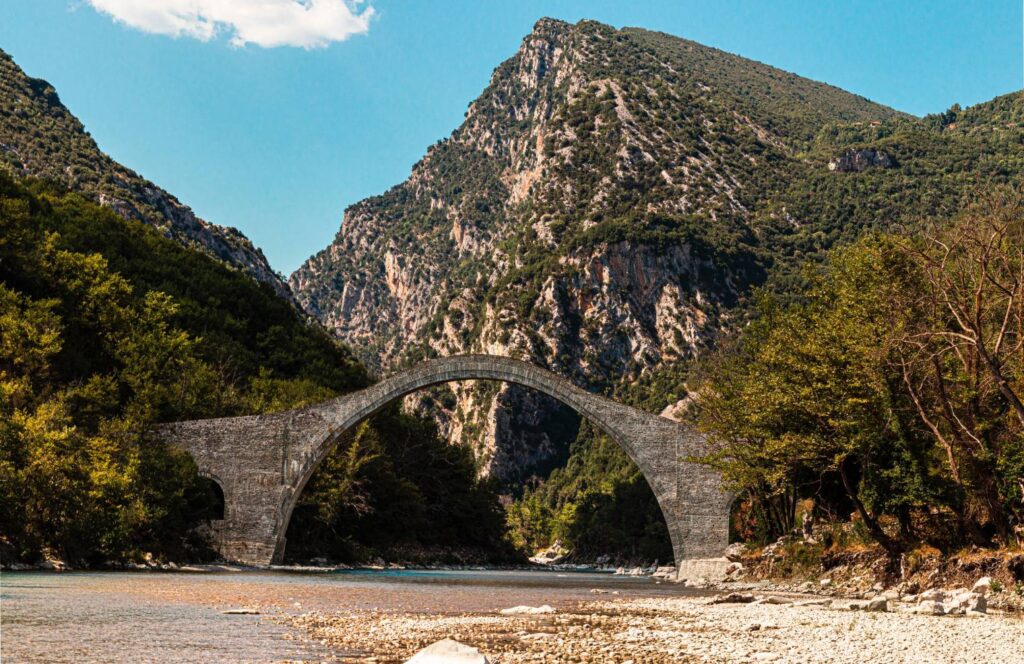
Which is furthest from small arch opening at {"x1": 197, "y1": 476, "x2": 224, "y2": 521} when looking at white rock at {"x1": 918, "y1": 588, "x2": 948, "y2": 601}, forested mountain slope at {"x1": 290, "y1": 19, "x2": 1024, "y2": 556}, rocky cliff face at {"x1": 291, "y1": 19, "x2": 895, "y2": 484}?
rocky cliff face at {"x1": 291, "y1": 19, "x2": 895, "y2": 484}

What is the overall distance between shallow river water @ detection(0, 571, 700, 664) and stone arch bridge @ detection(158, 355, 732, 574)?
9300 mm

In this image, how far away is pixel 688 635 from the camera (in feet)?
40.6

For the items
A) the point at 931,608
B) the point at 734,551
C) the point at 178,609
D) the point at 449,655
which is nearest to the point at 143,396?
the point at 734,551

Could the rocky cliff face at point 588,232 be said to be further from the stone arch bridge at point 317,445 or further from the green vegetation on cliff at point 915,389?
the green vegetation on cliff at point 915,389

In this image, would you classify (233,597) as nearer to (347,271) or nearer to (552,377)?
(552,377)

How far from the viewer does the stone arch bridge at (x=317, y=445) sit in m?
33.3

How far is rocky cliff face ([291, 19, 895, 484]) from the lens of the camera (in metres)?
110

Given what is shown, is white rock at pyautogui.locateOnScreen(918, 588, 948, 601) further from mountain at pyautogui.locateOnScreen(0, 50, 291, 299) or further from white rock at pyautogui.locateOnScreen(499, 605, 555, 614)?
mountain at pyautogui.locateOnScreen(0, 50, 291, 299)

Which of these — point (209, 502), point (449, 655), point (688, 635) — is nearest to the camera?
point (449, 655)

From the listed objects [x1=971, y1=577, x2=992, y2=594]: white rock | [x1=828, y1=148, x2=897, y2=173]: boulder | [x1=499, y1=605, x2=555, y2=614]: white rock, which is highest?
[x1=828, y1=148, x2=897, y2=173]: boulder

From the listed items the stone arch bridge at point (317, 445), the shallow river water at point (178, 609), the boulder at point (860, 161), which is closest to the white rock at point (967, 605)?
the shallow river water at point (178, 609)

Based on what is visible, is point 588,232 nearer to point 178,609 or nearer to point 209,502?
point 209,502

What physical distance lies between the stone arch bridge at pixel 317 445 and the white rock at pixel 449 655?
26.4 meters

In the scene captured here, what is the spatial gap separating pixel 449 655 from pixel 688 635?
19.2 feet
